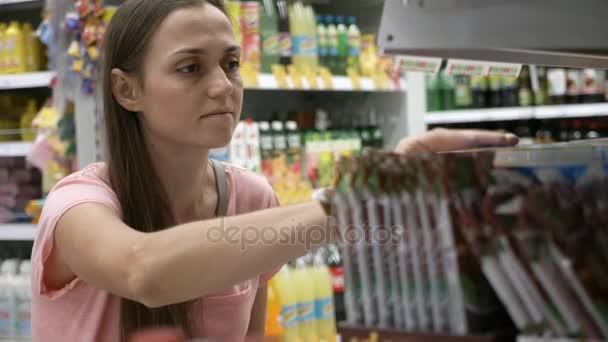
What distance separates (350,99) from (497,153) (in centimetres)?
371

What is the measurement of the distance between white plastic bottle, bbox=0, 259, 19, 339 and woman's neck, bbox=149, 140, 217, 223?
2131mm

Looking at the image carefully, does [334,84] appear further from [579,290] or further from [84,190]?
[579,290]

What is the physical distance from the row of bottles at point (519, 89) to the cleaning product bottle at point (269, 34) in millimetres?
1542

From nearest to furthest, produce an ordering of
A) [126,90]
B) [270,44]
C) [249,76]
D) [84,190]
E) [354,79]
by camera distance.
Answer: [84,190] → [126,90] → [249,76] → [270,44] → [354,79]

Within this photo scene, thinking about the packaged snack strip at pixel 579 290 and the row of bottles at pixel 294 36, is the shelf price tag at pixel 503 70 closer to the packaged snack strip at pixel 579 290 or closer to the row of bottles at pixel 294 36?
the packaged snack strip at pixel 579 290

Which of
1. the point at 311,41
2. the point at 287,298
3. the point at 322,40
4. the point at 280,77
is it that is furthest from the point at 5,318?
the point at 322,40

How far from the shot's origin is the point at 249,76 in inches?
126

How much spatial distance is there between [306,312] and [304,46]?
1.52m

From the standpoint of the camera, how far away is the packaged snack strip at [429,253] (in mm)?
700

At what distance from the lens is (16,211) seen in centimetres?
356

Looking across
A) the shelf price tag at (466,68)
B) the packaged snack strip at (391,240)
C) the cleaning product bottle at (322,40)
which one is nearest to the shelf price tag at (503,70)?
the shelf price tag at (466,68)

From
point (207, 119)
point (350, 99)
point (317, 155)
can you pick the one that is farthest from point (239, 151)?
point (207, 119)

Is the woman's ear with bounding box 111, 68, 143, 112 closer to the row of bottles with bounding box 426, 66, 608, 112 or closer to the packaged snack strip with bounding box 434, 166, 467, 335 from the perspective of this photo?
the packaged snack strip with bounding box 434, 166, 467, 335

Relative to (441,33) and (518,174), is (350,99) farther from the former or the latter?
(518,174)
